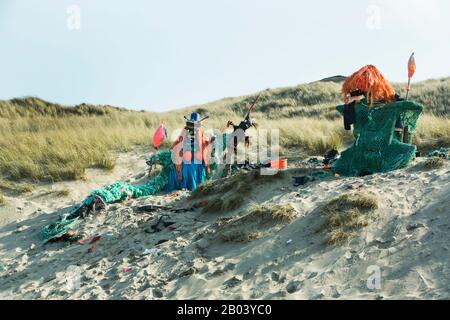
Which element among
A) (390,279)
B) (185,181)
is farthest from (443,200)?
(185,181)

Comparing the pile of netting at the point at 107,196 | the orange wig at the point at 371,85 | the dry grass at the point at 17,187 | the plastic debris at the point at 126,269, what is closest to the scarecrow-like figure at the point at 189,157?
the pile of netting at the point at 107,196

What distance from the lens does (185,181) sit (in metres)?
9.66

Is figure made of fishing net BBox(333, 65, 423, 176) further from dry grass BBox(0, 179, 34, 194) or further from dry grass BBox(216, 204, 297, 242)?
dry grass BBox(0, 179, 34, 194)

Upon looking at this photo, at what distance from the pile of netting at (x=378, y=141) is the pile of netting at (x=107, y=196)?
120 inches

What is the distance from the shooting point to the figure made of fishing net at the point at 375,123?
25.6ft

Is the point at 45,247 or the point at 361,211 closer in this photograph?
the point at 361,211

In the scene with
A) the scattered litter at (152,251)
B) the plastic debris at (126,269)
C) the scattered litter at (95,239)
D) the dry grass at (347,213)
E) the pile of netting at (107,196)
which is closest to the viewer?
the dry grass at (347,213)

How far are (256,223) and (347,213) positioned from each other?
3.63 ft

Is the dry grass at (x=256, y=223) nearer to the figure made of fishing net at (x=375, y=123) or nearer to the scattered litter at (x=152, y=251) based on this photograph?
the scattered litter at (x=152, y=251)

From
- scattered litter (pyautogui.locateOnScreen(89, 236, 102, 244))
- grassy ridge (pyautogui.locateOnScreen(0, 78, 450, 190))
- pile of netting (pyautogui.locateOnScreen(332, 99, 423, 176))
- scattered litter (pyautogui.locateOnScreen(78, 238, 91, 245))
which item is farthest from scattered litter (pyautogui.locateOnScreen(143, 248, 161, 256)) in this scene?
grassy ridge (pyautogui.locateOnScreen(0, 78, 450, 190))

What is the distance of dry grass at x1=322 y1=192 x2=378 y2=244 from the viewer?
5.71 meters
